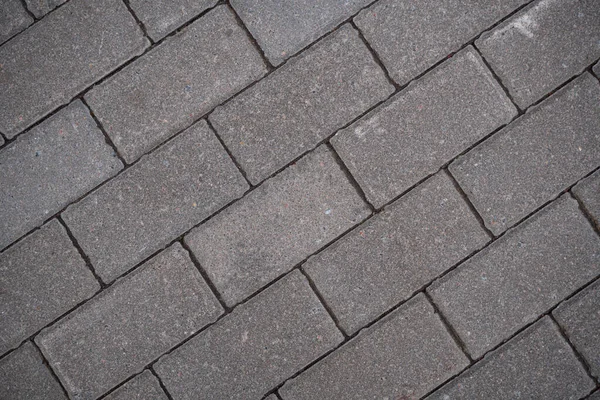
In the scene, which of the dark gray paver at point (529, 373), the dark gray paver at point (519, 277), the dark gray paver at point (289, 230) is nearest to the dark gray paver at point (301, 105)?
the dark gray paver at point (289, 230)

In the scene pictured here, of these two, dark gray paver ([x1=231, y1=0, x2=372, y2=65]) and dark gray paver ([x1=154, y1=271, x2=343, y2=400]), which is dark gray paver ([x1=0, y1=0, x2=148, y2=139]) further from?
dark gray paver ([x1=154, y1=271, x2=343, y2=400])

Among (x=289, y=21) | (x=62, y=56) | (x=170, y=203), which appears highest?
(x=62, y=56)

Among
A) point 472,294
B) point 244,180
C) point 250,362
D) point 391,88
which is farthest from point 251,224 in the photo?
point 472,294

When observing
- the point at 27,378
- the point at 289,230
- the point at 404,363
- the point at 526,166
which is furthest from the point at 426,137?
the point at 27,378

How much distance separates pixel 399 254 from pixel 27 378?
1.61 meters

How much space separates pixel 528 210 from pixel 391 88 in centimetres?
75

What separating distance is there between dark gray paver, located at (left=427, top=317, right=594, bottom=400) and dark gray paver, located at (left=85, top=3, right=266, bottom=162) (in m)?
1.51

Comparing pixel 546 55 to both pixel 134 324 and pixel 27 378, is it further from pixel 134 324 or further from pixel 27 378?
pixel 27 378

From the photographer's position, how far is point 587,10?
7.03 feet

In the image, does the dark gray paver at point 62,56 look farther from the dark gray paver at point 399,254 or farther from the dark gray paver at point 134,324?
the dark gray paver at point 399,254

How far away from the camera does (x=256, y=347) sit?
2.11 metres

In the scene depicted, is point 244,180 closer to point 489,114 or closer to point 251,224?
point 251,224

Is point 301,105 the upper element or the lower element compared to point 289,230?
upper

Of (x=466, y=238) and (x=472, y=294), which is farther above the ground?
(x=466, y=238)
